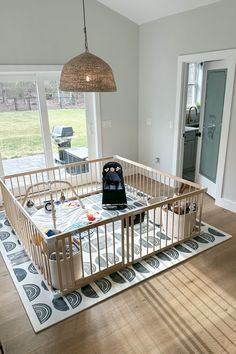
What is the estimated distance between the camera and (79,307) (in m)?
2.25

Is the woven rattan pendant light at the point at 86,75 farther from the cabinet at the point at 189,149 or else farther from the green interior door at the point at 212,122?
the cabinet at the point at 189,149

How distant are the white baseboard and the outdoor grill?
271cm

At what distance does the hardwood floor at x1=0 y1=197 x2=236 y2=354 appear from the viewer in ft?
6.32

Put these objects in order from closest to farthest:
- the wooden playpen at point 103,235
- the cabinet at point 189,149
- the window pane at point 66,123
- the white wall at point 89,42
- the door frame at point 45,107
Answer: the wooden playpen at point 103,235 < the white wall at point 89,42 < the door frame at point 45,107 < the window pane at point 66,123 < the cabinet at point 189,149

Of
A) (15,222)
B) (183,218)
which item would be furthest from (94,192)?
(183,218)

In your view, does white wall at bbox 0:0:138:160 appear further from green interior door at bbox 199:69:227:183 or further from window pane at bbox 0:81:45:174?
green interior door at bbox 199:69:227:183

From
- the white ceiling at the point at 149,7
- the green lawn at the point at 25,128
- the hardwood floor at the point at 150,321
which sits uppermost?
the white ceiling at the point at 149,7

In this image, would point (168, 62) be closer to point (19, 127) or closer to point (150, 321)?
point (19, 127)

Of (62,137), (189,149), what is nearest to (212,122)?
(189,149)

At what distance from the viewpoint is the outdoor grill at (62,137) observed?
463 centimetres

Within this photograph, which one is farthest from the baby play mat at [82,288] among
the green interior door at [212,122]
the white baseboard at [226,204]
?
the green interior door at [212,122]

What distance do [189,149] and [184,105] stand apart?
3.96 ft

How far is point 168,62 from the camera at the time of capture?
4336 millimetres

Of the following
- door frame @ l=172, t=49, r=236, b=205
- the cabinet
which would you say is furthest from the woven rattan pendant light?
the cabinet
